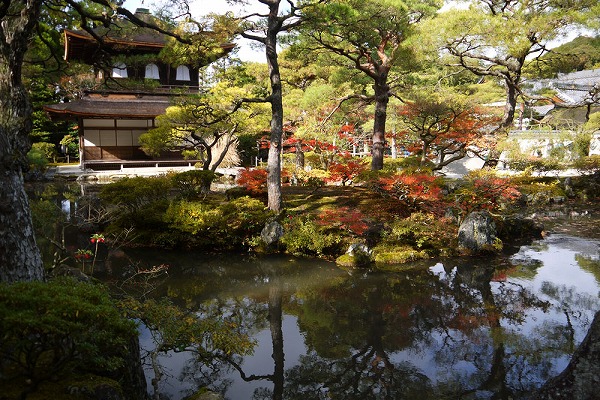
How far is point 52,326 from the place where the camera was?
9.09ft

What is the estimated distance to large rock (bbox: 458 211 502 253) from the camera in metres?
10.9

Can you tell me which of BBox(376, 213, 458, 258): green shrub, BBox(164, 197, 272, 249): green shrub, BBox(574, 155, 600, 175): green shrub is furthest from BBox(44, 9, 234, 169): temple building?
BBox(574, 155, 600, 175): green shrub

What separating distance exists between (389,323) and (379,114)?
34.0ft

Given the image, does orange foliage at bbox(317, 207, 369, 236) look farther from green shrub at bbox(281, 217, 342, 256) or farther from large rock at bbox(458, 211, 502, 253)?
large rock at bbox(458, 211, 502, 253)

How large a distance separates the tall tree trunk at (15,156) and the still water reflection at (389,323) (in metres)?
2.29

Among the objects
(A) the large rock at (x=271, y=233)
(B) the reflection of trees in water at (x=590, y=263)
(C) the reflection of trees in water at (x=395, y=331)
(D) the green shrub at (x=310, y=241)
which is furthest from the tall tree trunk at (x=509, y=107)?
(A) the large rock at (x=271, y=233)

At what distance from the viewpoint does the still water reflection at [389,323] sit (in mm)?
5422

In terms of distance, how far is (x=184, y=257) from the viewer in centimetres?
1084

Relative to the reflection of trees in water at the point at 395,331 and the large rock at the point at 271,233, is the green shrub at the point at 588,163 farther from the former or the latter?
the large rock at the point at 271,233

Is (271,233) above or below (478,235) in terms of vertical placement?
above

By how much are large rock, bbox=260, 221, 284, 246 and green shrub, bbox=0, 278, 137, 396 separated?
7694 millimetres


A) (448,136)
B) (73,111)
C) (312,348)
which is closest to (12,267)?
(312,348)

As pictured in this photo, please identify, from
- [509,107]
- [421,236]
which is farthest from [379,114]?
[421,236]

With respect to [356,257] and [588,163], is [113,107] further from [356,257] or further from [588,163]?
[588,163]
